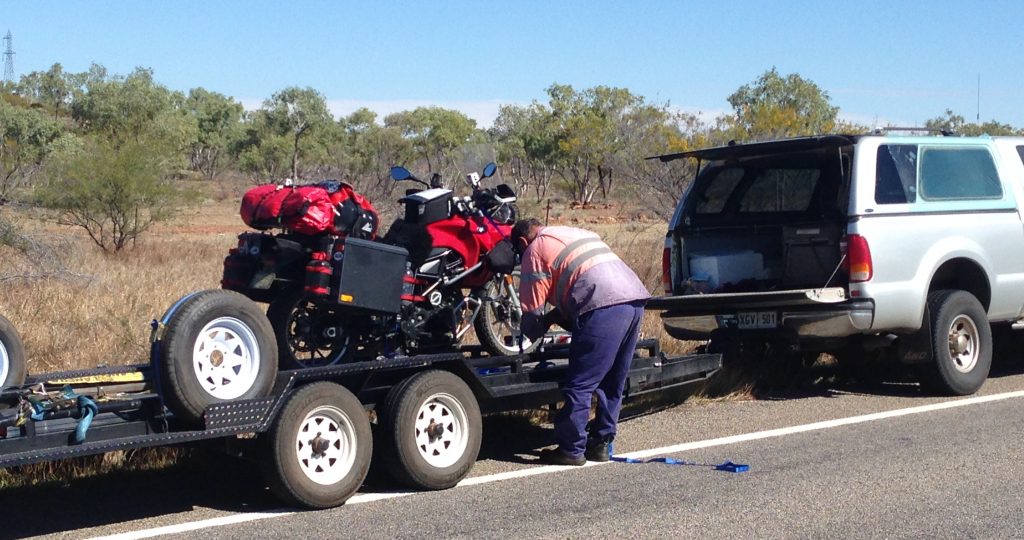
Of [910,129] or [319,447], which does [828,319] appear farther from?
[319,447]

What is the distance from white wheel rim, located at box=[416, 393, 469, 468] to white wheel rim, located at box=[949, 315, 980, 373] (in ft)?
16.0

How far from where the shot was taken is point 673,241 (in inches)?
416

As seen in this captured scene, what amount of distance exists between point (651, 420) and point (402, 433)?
3039 mm

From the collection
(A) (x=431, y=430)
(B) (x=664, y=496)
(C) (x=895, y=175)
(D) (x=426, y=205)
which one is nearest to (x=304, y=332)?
(D) (x=426, y=205)

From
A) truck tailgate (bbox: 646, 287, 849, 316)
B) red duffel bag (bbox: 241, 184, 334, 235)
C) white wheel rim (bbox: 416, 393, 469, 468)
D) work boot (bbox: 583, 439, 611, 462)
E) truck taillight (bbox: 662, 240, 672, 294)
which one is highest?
red duffel bag (bbox: 241, 184, 334, 235)

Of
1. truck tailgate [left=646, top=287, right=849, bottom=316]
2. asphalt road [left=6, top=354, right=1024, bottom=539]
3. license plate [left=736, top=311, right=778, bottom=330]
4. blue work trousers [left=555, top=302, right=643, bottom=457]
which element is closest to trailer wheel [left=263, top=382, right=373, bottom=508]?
asphalt road [left=6, top=354, right=1024, bottom=539]

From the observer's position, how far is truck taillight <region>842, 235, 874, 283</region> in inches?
365

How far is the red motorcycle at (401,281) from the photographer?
786cm

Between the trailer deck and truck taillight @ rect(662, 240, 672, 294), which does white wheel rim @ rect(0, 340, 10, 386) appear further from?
truck taillight @ rect(662, 240, 672, 294)

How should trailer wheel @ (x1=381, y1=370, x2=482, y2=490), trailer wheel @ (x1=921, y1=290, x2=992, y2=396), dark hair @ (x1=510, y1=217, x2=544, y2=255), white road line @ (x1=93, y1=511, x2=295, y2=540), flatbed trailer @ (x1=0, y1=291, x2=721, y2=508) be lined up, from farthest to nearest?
1. trailer wheel @ (x1=921, y1=290, x2=992, y2=396)
2. dark hair @ (x1=510, y1=217, x2=544, y2=255)
3. trailer wheel @ (x1=381, y1=370, x2=482, y2=490)
4. white road line @ (x1=93, y1=511, x2=295, y2=540)
5. flatbed trailer @ (x1=0, y1=291, x2=721, y2=508)

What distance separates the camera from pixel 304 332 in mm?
8289

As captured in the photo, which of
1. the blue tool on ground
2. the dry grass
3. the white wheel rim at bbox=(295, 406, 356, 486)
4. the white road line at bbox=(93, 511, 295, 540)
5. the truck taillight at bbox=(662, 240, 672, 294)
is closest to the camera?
the white road line at bbox=(93, 511, 295, 540)

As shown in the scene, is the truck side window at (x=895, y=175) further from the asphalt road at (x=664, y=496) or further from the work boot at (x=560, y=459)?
the work boot at (x=560, y=459)

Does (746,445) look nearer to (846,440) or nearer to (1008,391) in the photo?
(846,440)
